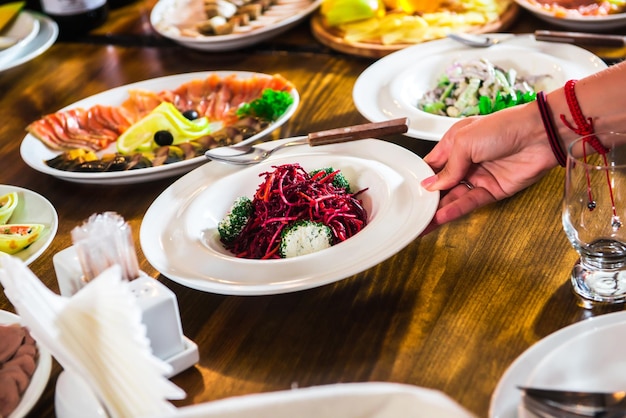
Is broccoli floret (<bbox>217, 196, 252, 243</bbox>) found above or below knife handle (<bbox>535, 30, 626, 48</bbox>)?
below

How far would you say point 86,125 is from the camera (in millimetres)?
2074

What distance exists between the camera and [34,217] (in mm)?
1632

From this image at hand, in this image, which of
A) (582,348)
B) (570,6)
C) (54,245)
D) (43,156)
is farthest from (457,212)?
(570,6)

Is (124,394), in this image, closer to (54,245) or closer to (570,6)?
(54,245)

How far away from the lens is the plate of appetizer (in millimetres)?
2438

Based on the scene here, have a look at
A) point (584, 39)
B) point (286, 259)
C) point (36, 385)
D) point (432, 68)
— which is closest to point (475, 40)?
point (432, 68)

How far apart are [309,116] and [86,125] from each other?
2.01 ft

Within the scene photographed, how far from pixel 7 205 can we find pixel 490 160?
1.03 meters

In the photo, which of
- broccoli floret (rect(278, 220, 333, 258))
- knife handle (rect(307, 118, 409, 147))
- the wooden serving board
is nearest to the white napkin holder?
broccoli floret (rect(278, 220, 333, 258))

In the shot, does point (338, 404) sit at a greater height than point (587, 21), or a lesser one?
greater

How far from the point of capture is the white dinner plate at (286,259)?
1.26 meters

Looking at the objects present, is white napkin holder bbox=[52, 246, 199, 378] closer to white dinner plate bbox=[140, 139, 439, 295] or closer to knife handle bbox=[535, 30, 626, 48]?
white dinner plate bbox=[140, 139, 439, 295]

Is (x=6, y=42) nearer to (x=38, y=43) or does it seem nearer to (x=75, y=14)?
(x=38, y=43)

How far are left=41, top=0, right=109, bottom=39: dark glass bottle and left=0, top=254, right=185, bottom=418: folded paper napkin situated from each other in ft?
6.28
